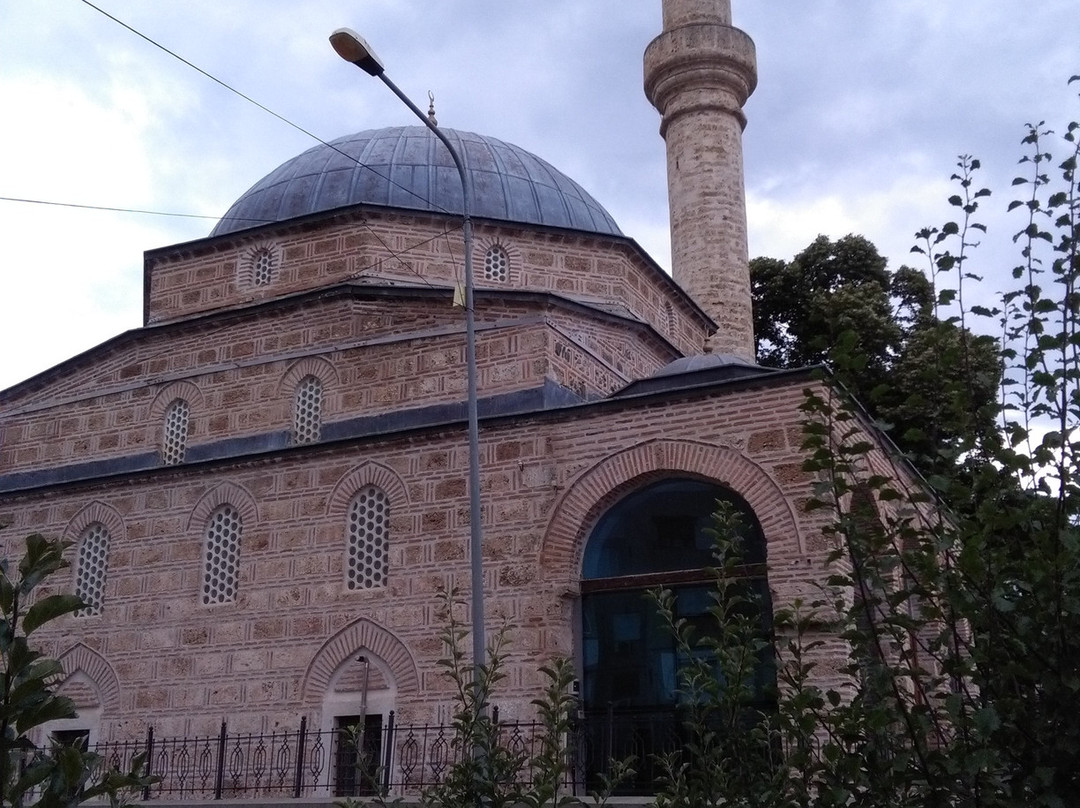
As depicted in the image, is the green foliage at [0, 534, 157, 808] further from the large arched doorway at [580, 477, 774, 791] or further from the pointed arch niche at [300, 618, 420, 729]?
the pointed arch niche at [300, 618, 420, 729]

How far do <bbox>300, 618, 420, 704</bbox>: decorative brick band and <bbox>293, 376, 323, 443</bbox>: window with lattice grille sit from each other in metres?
2.24

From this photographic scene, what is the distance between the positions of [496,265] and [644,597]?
17.7 feet

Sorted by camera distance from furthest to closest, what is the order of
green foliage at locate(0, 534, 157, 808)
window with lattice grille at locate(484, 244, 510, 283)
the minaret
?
the minaret
window with lattice grille at locate(484, 244, 510, 283)
green foliage at locate(0, 534, 157, 808)

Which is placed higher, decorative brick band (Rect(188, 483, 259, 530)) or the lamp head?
the lamp head

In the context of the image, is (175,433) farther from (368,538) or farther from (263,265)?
(368,538)

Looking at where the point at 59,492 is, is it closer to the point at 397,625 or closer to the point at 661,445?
the point at 397,625

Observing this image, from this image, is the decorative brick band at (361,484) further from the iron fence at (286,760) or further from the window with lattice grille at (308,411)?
the iron fence at (286,760)

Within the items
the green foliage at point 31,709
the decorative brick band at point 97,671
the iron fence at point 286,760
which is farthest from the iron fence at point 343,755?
the green foliage at point 31,709

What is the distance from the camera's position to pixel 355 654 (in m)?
9.86

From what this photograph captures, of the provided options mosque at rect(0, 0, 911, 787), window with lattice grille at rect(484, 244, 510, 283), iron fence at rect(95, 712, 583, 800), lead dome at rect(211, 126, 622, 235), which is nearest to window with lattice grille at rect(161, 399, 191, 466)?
mosque at rect(0, 0, 911, 787)

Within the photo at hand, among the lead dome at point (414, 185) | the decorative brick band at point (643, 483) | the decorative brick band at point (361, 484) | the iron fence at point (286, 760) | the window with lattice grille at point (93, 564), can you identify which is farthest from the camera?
the lead dome at point (414, 185)

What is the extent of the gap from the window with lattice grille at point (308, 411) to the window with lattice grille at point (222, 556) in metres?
1.05

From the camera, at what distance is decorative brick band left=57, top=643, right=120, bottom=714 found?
35.1ft

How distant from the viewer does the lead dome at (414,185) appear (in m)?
13.7
